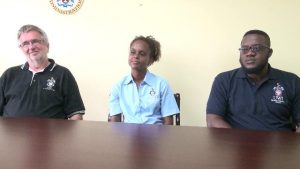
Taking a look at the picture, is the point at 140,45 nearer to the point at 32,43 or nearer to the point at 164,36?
the point at 164,36

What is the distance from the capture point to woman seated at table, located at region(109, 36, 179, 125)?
2346mm

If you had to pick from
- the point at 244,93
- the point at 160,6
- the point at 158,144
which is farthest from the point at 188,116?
the point at 158,144

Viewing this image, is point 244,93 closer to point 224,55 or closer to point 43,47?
point 224,55

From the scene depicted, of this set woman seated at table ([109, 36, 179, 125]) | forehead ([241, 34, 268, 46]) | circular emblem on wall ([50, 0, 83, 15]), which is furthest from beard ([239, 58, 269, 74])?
circular emblem on wall ([50, 0, 83, 15])

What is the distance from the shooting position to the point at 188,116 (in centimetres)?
280

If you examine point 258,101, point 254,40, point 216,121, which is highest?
point 254,40

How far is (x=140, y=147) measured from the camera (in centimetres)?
107

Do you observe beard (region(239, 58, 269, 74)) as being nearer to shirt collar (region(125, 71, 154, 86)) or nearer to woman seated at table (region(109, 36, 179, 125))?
woman seated at table (region(109, 36, 179, 125))

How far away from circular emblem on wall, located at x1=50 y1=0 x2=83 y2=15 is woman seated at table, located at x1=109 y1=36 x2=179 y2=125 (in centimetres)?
77

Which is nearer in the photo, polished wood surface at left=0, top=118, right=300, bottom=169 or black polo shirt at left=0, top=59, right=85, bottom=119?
polished wood surface at left=0, top=118, right=300, bottom=169

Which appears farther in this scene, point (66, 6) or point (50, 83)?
point (66, 6)

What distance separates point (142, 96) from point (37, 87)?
29.4 inches

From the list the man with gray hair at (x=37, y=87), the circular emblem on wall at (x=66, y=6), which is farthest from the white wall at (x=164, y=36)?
the man with gray hair at (x=37, y=87)

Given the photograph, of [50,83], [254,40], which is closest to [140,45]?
[50,83]
